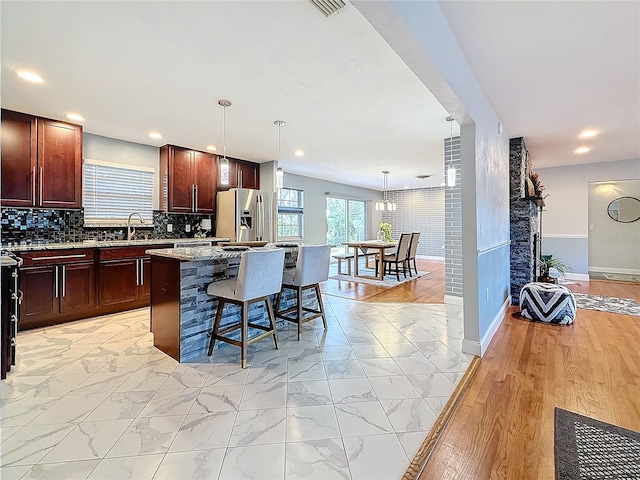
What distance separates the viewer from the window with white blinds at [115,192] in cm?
423

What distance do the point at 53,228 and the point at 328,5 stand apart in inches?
165

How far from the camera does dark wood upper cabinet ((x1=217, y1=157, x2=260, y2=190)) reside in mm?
5641

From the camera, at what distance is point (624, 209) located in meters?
6.57

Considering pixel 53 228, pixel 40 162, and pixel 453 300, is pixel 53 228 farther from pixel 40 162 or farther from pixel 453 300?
pixel 453 300

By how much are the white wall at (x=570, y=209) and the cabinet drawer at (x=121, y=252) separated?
7360 mm

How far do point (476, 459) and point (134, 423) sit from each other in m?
1.84

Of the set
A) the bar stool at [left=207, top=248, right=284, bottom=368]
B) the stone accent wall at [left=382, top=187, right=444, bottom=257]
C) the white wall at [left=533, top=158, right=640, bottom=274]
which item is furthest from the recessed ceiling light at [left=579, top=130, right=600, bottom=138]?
the stone accent wall at [left=382, top=187, right=444, bottom=257]

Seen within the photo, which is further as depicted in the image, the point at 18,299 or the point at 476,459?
the point at 18,299

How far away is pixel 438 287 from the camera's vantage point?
5.69 meters

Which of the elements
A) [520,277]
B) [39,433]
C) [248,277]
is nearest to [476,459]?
[248,277]

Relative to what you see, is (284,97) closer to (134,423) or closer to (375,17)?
(375,17)

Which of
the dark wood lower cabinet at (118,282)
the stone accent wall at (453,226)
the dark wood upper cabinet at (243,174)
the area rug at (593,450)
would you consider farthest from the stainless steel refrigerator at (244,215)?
the area rug at (593,450)

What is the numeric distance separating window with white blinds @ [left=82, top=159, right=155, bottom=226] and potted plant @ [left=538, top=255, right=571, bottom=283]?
20.6 ft

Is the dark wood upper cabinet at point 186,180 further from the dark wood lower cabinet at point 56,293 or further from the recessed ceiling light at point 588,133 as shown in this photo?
the recessed ceiling light at point 588,133
